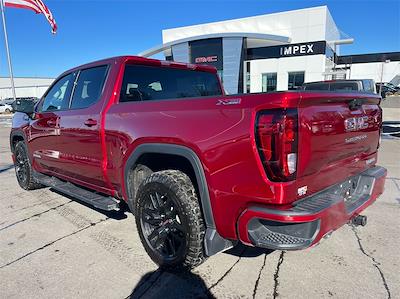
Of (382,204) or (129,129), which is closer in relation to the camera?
(129,129)

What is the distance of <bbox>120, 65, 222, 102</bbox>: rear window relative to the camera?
11.6ft

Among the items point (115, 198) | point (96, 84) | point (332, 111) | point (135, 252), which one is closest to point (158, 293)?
point (135, 252)

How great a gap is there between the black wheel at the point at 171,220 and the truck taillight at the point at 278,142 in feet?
2.68

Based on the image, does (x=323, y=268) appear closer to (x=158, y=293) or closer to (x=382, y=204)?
(x=158, y=293)

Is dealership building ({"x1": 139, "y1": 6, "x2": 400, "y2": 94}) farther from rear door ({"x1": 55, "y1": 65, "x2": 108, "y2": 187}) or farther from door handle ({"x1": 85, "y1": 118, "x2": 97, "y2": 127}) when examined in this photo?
door handle ({"x1": 85, "y1": 118, "x2": 97, "y2": 127})

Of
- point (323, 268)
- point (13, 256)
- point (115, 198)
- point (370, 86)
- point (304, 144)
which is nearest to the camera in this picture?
point (304, 144)

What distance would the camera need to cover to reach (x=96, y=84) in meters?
3.75

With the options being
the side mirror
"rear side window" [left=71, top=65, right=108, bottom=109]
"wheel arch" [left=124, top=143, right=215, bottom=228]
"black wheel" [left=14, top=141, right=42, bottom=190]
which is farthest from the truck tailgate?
"black wheel" [left=14, top=141, right=42, bottom=190]

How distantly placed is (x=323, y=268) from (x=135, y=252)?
70.8 inches

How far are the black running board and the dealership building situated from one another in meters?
27.2

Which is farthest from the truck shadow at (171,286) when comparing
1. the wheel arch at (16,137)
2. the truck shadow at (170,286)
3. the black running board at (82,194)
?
the wheel arch at (16,137)

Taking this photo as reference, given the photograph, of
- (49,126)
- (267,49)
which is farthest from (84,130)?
(267,49)

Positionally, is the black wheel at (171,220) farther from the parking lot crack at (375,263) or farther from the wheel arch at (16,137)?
the wheel arch at (16,137)

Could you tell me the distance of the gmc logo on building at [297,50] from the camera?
99.0ft
